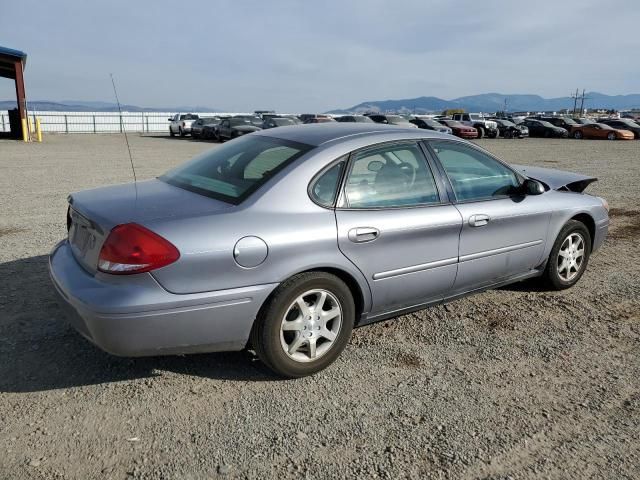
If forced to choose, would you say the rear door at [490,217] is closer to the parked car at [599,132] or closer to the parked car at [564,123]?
the parked car at [599,132]

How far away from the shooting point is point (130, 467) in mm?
2543

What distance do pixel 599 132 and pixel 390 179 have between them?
37.3m

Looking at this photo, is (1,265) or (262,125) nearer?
(1,265)

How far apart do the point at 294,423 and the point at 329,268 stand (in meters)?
0.92

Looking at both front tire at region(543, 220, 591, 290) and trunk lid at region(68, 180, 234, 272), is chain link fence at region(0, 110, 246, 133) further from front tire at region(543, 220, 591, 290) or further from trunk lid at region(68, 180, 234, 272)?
front tire at region(543, 220, 591, 290)

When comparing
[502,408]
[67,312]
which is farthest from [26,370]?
[502,408]

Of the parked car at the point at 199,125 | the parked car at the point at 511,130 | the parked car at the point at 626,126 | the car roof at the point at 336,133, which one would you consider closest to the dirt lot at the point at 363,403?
the car roof at the point at 336,133

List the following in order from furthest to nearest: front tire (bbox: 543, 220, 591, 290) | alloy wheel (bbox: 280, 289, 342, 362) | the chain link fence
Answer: the chain link fence
front tire (bbox: 543, 220, 591, 290)
alloy wheel (bbox: 280, 289, 342, 362)

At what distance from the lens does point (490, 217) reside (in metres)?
4.11

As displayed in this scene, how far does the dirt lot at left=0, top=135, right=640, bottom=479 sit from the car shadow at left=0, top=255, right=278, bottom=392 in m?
0.01

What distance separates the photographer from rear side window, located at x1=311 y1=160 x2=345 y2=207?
3359mm

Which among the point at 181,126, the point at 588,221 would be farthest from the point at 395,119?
the point at 588,221

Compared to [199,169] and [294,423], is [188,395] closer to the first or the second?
[294,423]

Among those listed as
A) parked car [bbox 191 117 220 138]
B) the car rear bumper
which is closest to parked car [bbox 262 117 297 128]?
parked car [bbox 191 117 220 138]
